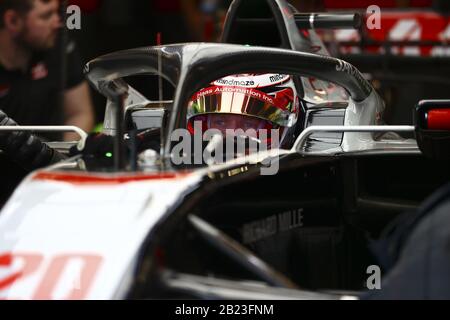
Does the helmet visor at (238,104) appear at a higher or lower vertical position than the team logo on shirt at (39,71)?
higher

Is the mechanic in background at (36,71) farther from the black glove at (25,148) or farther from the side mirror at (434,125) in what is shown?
the side mirror at (434,125)

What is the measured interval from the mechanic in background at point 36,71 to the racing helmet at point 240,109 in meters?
1.49

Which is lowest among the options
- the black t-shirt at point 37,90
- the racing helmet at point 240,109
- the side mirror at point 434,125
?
the black t-shirt at point 37,90

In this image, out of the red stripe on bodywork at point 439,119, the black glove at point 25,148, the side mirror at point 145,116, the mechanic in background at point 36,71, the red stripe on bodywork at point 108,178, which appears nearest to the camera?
the red stripe on bodywork at point 108,178

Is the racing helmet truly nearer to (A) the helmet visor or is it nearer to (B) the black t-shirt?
(A) the helmet visor

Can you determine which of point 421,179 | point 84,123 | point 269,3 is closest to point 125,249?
point 421,179

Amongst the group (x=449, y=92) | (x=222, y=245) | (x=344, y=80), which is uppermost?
(x=344, y=80)

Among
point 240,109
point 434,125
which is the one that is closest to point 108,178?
point 434,125

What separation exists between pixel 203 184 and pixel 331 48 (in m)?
4.97

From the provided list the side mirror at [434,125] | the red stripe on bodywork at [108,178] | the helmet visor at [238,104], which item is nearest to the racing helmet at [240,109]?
the helmet visor at [238,104]

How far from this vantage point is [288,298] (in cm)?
201

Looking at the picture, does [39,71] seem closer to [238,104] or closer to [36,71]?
[36,71]

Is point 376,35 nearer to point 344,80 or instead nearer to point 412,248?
point 344,80

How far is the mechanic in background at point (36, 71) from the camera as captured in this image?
14.6ft
